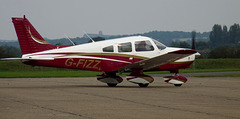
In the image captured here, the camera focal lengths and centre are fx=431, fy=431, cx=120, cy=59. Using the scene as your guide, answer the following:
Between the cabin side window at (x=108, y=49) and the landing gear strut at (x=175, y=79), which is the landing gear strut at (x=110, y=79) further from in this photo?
the landing gear strut at (x=175, y=79)

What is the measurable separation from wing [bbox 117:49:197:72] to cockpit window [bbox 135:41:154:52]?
0.76m

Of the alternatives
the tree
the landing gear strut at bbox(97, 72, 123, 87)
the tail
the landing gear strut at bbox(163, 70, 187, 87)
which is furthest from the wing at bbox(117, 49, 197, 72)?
the tree

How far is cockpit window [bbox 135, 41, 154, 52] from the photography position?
20.4 meters

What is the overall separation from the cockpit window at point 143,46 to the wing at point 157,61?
76cm

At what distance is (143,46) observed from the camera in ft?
66.9

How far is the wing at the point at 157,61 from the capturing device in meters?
19.2

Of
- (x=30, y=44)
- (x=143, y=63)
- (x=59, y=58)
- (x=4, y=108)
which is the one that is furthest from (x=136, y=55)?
(x=4, y=108)

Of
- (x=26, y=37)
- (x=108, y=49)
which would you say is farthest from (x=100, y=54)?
(x=26, y=37)

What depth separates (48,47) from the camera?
20391 millimetres

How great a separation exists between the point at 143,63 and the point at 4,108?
30.4 feet

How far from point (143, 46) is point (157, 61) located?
1005 millimetres

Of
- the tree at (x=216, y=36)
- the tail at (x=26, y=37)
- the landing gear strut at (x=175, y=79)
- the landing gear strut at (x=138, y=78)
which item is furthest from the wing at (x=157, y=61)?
the tree at (x=216, y=36)

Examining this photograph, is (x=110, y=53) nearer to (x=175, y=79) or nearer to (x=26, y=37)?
(x=175, y=79)

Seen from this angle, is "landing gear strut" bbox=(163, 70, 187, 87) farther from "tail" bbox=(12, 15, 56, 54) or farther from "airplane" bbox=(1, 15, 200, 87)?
"tail" bbox=(12, 15, 56, 54)
